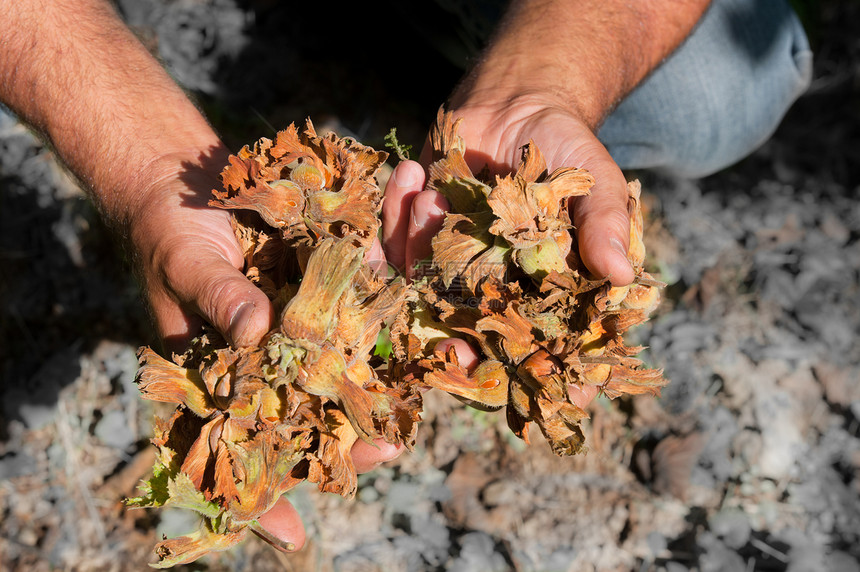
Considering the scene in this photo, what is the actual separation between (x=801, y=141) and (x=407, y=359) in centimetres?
491

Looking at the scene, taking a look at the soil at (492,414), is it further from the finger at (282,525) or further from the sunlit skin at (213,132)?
the finger at (282,525)

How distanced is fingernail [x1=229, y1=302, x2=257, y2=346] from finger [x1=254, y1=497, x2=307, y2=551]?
2.39 feet

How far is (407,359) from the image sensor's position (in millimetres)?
2432

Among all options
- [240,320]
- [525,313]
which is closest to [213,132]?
[240,320]

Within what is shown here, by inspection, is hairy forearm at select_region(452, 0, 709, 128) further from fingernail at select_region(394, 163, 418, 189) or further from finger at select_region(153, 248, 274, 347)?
finger at select_region(153, 248, 274, 347)

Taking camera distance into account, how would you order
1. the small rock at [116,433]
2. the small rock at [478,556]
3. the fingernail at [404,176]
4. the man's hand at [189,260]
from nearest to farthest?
1. the man's hand at [189,260]
2. the fingernail at [404,176]
3. the small rock at [478,556]
4. the small rock at [116,433]

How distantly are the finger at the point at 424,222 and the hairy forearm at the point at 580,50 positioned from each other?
2.81ft

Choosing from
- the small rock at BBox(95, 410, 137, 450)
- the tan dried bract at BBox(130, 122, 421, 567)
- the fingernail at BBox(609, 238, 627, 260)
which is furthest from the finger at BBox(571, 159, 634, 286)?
the small rock at BBox(95, 410, 137, 450)

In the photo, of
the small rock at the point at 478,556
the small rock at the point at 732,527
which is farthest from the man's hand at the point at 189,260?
the small rock at the point at 732,527

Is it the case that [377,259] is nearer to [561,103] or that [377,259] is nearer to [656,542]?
[561,103]

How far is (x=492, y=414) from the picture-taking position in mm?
4191

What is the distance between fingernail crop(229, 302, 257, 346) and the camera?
2.08m

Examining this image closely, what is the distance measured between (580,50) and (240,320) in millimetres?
2547

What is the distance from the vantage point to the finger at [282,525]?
2.39 metres
